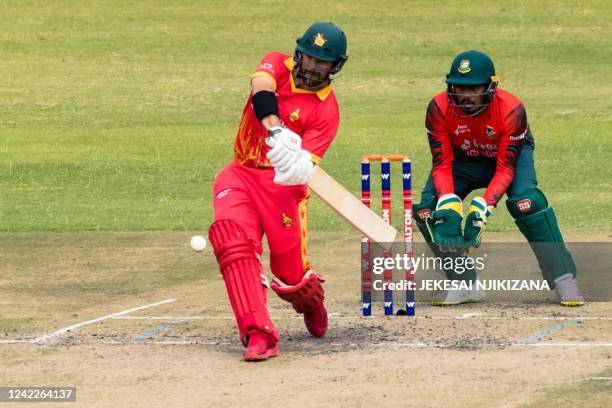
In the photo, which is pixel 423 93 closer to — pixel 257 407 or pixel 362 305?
pixel 362 305

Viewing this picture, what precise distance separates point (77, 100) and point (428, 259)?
1849cm

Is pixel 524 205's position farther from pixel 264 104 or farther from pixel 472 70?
pixel 264 104

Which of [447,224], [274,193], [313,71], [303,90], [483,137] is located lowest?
[447,224]

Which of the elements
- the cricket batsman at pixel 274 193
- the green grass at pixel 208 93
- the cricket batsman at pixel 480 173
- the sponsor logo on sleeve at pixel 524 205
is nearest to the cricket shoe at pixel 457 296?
the cricket batsman at pixel 480 173

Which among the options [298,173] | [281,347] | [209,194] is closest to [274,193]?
[298,173]

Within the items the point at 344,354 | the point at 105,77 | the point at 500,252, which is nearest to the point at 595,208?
the point at 500,252

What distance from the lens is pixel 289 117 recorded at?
9.66m

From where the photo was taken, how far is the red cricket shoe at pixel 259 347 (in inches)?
352

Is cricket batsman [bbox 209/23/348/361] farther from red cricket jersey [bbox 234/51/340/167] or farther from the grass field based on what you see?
the grass field

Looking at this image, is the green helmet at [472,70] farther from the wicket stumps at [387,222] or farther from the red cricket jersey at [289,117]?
the red cricket jersey at [289,117]

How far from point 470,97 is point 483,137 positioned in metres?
0.39

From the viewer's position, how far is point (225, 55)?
33625mm

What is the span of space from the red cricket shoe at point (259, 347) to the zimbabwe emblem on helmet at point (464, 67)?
2839 millimetres

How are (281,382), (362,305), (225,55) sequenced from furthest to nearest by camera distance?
(225,55) → (362,305) → (281,382)
